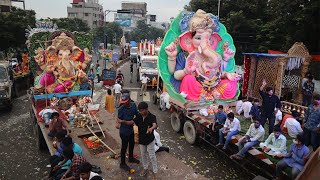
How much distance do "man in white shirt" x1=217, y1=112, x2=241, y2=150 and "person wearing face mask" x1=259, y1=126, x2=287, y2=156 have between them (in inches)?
38.6

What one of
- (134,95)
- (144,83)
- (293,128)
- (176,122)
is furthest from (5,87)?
(293,128)

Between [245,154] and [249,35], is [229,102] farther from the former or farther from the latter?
[249,35]

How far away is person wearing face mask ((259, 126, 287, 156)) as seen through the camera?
6.03m

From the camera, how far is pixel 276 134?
610 centimetres

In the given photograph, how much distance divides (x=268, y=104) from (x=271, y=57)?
5.03 meters

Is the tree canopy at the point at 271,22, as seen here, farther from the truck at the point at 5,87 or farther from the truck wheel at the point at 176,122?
the truck at the point at 5,87

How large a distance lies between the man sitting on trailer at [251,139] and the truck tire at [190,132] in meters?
2.26

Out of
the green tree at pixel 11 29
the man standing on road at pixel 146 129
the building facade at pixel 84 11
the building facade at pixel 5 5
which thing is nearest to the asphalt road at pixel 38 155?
the man standing on road at pixel 146 129

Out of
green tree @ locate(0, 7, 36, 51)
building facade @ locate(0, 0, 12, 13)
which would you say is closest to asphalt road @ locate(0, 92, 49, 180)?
green tree @ locate(0, 7, 36, 51)

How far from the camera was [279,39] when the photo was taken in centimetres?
1775

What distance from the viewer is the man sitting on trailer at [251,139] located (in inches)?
255

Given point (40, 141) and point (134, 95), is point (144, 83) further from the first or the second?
point (40, 141)

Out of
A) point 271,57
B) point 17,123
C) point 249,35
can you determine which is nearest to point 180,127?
point 271,57

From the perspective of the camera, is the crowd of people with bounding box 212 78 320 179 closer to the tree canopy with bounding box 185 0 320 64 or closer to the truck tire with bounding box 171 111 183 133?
the truck tire with bounding box 171 111 183 133
